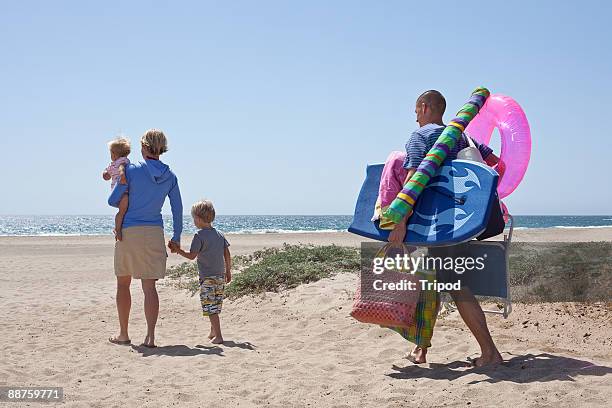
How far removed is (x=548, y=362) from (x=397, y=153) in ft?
6.96

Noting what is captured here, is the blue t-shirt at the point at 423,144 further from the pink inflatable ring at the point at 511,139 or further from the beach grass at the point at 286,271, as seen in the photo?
the beach grass at the point at 286,271

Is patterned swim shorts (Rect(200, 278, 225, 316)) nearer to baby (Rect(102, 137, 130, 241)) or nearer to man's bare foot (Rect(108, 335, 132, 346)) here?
man's bare foot (Rect(108, 335, 132, 346))

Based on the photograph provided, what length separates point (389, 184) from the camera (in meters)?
5.12

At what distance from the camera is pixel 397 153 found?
5.27 meters

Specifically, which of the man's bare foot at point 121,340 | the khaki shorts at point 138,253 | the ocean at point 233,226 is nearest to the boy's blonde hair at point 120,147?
the khaki shorts at point 138,253

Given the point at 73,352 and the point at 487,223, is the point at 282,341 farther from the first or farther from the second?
the point at 487,223

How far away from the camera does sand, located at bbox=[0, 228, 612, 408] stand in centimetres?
444

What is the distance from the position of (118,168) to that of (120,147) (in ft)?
0.79

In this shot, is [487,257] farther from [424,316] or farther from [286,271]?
[286,271]

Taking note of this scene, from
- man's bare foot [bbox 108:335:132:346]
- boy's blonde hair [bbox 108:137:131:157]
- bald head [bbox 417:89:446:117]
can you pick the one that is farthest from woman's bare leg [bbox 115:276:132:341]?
bald head [bbox 417:89:446:117]

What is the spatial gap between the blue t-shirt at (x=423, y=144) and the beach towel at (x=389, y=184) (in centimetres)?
9

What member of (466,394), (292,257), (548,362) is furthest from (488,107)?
(292,257)

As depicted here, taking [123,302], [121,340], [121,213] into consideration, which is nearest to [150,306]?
[123,302]

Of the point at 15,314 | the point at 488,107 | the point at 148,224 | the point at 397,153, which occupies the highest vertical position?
the point at 488,107
